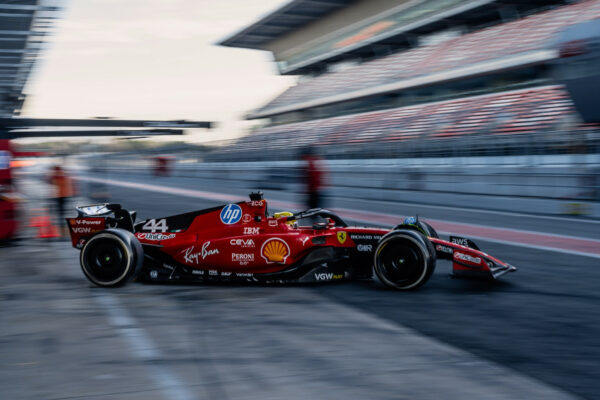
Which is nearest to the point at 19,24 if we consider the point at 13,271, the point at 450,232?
the point at 13,271

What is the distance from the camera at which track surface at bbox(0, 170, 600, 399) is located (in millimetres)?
3723

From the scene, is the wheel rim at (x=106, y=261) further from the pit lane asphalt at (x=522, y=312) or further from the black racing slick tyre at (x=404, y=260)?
the black racing slick tyre at (x=404, y=260)

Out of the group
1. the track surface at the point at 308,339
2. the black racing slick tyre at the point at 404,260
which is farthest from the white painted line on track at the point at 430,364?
the black racing slick tyre at the point at 404,260

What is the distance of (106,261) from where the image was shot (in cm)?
676

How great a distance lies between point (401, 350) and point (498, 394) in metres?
0.91

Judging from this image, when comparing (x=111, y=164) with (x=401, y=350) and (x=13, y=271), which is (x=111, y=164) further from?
(x=401, y=350)

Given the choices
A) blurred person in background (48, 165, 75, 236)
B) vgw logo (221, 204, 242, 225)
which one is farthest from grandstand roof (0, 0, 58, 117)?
vgw logo (221, 204, 242, 225)

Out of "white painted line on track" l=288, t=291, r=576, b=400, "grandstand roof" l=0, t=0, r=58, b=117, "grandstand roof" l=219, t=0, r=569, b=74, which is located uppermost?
"grandstand roof" l=219, t=0, r=569, b=74

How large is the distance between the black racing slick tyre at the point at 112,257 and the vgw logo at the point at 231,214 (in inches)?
38.3

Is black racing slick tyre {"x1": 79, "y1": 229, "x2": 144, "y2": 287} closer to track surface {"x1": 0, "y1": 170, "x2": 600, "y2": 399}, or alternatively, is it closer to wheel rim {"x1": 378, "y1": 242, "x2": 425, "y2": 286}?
track surface {"x1": 0, "y1": 170, "x2": 600, "y2": 399}

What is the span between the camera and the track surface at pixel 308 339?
3723mm

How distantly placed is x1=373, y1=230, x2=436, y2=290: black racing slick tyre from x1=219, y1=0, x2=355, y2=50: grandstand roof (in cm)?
4290

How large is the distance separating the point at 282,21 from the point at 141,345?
49.8m

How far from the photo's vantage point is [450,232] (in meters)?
11.3
